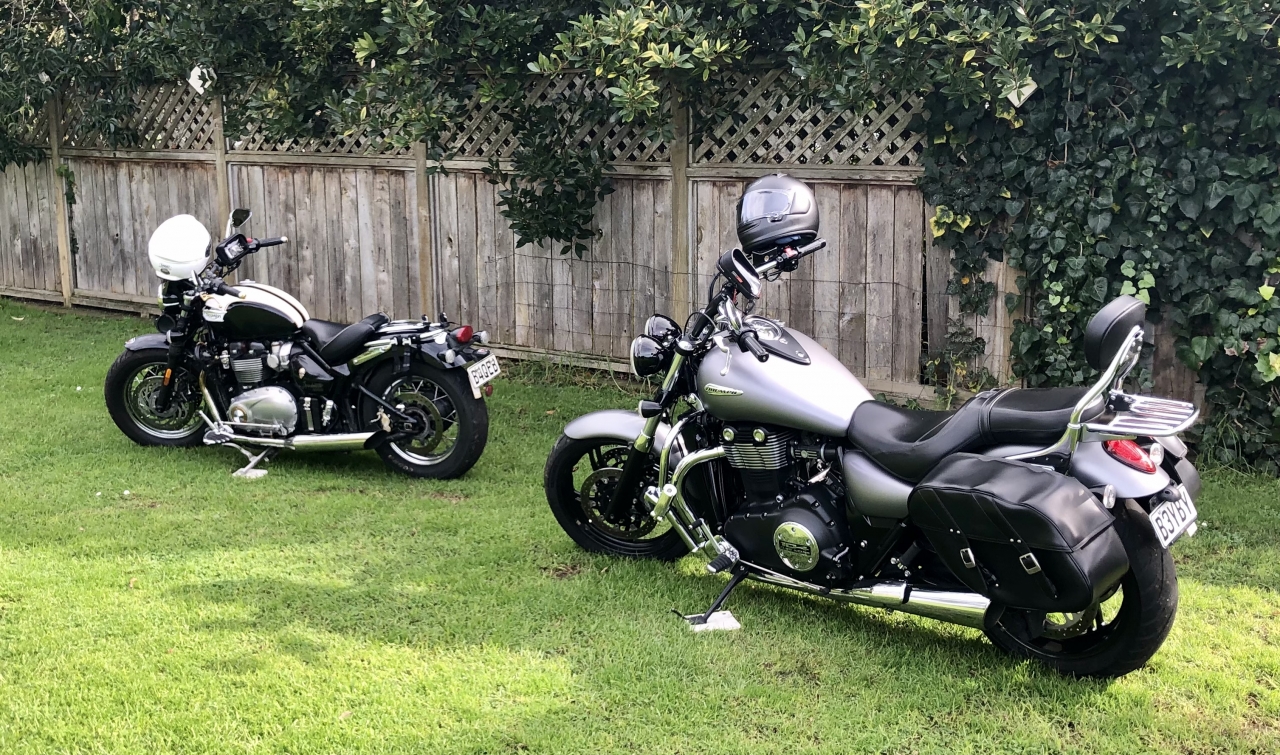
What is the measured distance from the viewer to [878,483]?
3.64 meters

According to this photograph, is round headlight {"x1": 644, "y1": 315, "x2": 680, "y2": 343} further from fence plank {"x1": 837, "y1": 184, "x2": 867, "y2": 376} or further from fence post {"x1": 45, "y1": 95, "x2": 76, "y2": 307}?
fence post {"x1": 45, "y1": 95, "x2": 76, "y2": 307}

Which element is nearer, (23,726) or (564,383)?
(23,726)

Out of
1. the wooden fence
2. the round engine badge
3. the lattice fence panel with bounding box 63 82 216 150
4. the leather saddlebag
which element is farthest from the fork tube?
the lattice fence panel with bounding box 63 82 216 150

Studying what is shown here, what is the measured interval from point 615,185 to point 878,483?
14.1ft

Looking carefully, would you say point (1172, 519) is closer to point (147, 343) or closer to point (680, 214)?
point (680, 214)

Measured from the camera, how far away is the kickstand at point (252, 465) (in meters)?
5.94

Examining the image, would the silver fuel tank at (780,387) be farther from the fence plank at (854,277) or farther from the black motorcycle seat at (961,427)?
the fence plank at (854,277)

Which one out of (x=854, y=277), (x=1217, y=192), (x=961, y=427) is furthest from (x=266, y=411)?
(x=1217, y=192)

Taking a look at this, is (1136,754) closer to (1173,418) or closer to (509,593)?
(1173,418)

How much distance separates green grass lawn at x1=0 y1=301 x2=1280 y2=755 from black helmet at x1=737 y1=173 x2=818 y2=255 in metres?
1.30

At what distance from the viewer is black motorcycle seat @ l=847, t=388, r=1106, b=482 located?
3391mm

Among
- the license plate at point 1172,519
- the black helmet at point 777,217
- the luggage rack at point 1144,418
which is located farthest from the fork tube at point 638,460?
the license plate at point 1172,519

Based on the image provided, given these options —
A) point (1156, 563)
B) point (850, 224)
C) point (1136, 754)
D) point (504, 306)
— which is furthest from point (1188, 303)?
point (504, 306)

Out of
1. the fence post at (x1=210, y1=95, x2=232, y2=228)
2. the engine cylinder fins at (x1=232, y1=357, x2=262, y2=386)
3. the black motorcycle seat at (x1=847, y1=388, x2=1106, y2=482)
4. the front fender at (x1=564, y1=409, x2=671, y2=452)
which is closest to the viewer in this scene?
the black motorcycle seat at (x1=847, y1=388, x2=1106, y2=482)
